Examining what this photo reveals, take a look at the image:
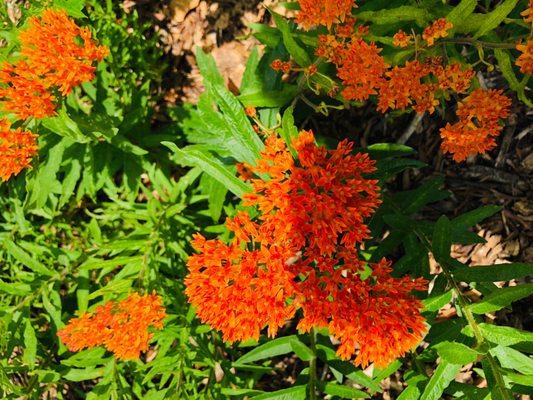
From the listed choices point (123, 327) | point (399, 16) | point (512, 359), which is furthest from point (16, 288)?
point (512, 359)

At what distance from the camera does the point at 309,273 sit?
239cm

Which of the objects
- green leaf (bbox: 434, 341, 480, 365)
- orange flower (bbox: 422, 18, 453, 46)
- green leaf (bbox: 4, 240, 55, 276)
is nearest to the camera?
green leaf (bbox: 434, 341, 480, 365)

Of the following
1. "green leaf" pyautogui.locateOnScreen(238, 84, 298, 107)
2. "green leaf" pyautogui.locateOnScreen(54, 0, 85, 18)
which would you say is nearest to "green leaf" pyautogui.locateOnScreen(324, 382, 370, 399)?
"green leaf" pyautogui.locateOnScreen(238, 84, 298, 107)

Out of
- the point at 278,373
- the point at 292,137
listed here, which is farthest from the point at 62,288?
the point at 292,137

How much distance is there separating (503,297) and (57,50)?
9.10 ft

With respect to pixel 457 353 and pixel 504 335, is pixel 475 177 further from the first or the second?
pixel 457 353

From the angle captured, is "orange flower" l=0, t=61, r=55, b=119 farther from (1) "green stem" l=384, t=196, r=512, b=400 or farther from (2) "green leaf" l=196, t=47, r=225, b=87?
(1) "green stem" l=384, t=196, r=512, b=400

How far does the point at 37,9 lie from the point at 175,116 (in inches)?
50.9

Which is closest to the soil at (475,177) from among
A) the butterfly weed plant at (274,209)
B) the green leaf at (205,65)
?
the butterfly weed plant at (274,209)

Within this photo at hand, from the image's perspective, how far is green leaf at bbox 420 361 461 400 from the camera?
225cm

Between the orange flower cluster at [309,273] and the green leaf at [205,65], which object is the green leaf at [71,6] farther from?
the orange flower cluster at [309,273]

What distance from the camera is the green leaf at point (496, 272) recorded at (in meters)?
2.22

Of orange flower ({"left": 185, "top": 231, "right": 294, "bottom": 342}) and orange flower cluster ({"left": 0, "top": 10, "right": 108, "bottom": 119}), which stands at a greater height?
orange flower cluster ({"left": 0, "top": 10, "right": 108, "bottom": 119})

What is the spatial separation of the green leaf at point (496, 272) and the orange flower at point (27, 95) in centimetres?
254
